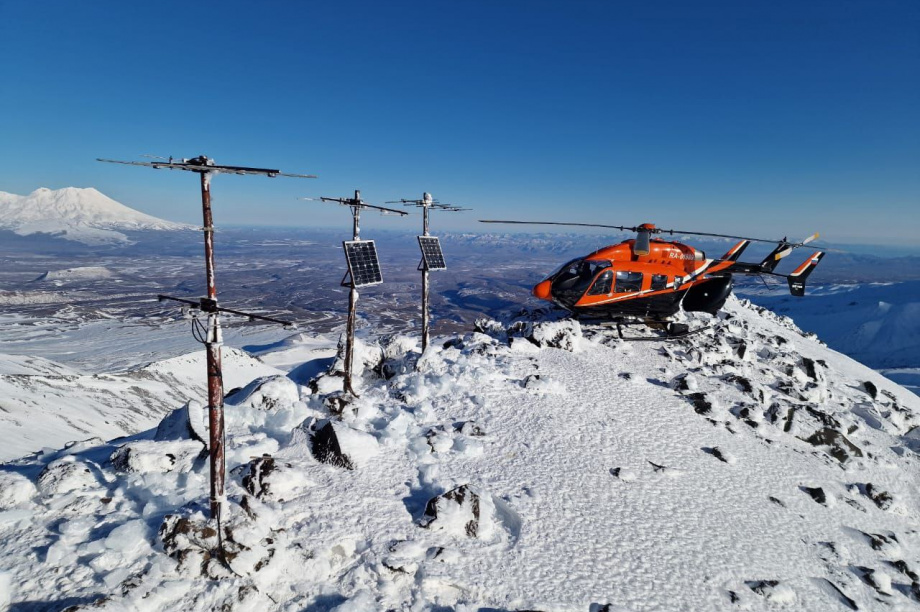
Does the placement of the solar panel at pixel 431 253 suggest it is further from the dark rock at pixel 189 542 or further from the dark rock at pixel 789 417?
the dark rock at pixel 789 417

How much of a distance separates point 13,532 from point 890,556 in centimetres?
2585

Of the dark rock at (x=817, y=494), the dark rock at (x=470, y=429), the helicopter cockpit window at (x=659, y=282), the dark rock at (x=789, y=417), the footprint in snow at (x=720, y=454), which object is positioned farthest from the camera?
the helicopter cockpit window at (x=659, y=282)

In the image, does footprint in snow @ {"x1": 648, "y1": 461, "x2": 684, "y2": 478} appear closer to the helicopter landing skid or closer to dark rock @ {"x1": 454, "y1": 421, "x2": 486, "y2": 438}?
dark rock @ {"x1": 454, "y1": 421, "x2": 486, "y2": 438}

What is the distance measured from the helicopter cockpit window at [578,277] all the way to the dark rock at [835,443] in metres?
12.8

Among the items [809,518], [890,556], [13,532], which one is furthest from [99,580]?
[890,556]

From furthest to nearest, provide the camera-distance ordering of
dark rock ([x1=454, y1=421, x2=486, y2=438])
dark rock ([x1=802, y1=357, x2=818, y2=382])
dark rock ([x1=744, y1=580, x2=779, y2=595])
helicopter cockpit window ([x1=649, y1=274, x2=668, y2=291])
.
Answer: dark rock ([x1=802, y1=357, x2=818, y2=382]) → helicopter cockpit window ([x1=649, y1=274, x2=668, y2=291]) → dark rock ([x1=454, y1=421, x2=486, y2=438]) → dark rock ([x1=744, y1=580, x2=779, y2=595])

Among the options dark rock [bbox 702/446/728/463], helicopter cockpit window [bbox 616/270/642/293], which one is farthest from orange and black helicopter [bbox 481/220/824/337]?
dark rock [bbox 702/446/728/463]

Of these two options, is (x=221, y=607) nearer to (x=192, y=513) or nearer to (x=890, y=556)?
(x=192, y=513)

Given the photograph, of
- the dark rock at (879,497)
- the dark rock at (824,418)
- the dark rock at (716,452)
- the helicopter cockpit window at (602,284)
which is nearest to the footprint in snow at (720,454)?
the dark rock at (716,452)

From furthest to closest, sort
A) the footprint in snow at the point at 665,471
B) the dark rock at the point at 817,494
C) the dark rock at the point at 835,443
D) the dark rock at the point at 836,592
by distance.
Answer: the dark rock at the point at 835,443 → the dark rock at the point at 817,494 → the footprint in snow at the point at 665,471 → the dark rock at the point at 836,592

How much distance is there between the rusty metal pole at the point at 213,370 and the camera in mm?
8328

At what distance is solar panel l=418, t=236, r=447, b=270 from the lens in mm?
20094

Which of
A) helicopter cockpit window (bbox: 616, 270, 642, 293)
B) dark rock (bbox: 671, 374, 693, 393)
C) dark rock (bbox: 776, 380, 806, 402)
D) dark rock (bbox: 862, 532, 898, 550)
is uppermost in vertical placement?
helicopter cockpit window (bbox: 616, 270, 642, 293)

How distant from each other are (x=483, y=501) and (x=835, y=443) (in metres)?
19.0
